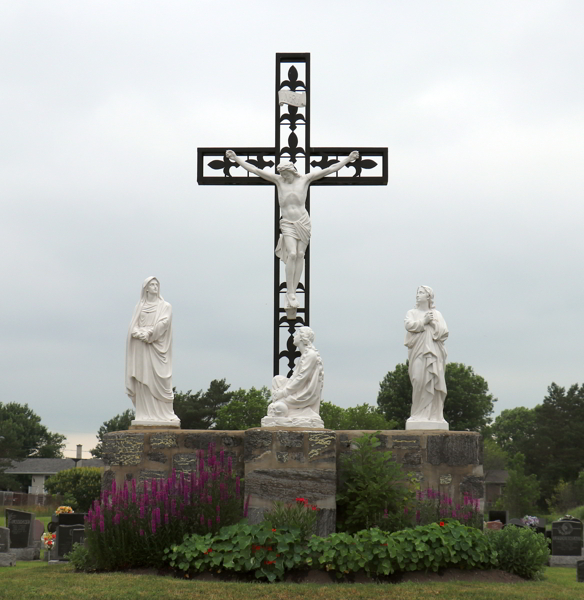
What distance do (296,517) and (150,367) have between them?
117 inches

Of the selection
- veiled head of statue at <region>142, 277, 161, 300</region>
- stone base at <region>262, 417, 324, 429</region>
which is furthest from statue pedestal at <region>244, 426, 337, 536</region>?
veiled head of statue at <region>142, 277, 161, 300</region>

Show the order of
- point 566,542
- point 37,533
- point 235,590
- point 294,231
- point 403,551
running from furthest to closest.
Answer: point 37,533 < point 566,542 < point 294,231 < point 403,551 < point 235,590

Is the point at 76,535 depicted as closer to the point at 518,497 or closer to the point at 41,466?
the point at 518,497

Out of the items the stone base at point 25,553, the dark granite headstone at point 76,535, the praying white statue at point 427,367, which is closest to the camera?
the praying white statue at point 427,367

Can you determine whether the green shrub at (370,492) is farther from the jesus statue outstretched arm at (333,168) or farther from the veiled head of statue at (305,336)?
the jesus statue outstretched arm at (333,168)

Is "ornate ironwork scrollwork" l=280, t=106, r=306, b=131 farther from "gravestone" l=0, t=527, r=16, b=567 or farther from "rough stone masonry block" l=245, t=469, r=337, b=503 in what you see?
"gravestone" l=0, t=527, r=16, b=567

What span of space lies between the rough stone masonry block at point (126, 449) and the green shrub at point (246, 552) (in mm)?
1678

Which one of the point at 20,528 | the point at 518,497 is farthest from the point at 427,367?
the point at 518,497

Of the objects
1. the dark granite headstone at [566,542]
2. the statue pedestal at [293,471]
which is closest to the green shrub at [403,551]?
the statue pedestal at [293,471]

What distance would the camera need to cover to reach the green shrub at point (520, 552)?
8898 millimetres

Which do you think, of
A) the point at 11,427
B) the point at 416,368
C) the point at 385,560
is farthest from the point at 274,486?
the point at 11,427

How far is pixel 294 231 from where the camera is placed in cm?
1198

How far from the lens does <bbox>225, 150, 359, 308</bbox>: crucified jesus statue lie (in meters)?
12.0

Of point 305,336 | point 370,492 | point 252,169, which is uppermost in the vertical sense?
point 252,169
